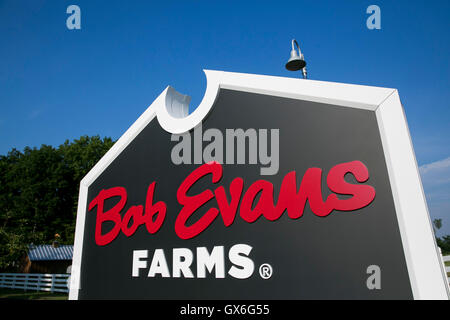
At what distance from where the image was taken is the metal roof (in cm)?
2780

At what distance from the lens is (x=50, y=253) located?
94.0 feet

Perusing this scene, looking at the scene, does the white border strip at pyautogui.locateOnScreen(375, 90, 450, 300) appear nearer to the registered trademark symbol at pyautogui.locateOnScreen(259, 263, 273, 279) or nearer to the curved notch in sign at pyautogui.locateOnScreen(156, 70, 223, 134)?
the registered trademark symbol at pyautogui.locateOnScreen(259, 263, 273, 279)

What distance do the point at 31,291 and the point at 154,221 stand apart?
1984 cm

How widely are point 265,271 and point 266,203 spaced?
1.46m

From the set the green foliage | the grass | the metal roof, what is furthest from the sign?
the green foliage

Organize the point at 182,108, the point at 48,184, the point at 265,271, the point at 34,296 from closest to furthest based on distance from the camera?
1. the point at 265,271
2. the point at 182,108
3. the point at 34,296
4. the point at 48,184

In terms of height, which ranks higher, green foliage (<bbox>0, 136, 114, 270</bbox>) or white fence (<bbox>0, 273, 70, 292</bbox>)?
green foliage (<bbox>0, 136, 114, 270</bbox>)

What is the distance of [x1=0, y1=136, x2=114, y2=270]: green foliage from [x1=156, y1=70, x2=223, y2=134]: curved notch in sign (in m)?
27.1

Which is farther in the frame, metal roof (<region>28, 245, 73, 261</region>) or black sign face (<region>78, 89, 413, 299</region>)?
metal roof (<region>28, 245, 73, 261</region>)

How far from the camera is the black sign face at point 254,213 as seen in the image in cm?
580

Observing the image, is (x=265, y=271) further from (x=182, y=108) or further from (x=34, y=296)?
(x=34, y=296)

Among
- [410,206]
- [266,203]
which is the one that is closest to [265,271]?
[266,203]
